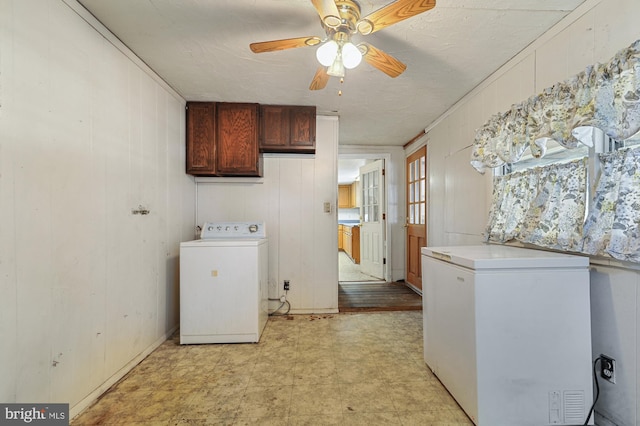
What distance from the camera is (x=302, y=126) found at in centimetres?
275

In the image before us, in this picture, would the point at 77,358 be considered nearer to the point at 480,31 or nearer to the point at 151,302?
the point at 151,302

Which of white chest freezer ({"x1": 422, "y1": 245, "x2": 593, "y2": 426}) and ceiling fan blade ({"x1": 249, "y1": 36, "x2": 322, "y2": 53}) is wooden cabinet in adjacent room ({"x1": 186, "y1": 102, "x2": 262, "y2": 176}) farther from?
white chest freezer ({"x1": 422, "y1": 245, "x2": 593, "y2": 426})

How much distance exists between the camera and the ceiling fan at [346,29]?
116 cm

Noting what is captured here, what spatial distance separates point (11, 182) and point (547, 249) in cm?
277

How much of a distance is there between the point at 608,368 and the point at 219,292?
7.96ft

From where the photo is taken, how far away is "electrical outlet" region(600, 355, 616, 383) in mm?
1268

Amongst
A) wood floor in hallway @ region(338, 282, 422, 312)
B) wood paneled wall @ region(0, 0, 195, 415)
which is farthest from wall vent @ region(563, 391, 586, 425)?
wood paneled wall @ region(0, 0, 195, 415)

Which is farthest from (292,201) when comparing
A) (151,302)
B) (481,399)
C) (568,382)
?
(568,382)

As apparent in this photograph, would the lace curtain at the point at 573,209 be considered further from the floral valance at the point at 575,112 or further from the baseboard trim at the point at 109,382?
the baseboard trim at the point at 109,382

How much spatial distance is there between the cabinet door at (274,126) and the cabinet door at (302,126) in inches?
2.4

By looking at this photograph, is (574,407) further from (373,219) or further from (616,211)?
(373,219)

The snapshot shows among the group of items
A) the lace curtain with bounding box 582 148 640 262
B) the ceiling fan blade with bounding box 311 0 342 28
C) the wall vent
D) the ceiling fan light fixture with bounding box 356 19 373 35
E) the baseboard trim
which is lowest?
the baseboard trim

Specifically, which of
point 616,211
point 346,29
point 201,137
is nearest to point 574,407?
point 616,211

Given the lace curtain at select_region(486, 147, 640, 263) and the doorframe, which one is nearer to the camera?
the lace curtain at select_region(486, 147, 640, 263)
